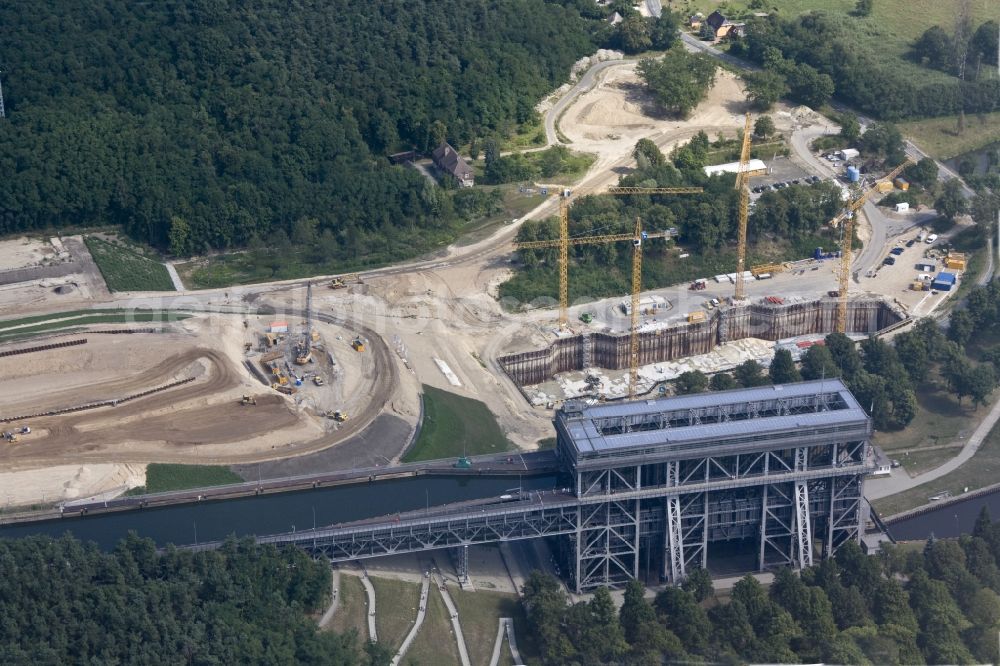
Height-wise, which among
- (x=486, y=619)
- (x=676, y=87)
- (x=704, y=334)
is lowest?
(x=486, y=619)

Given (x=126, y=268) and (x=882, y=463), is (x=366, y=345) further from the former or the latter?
(x=882, y=463)

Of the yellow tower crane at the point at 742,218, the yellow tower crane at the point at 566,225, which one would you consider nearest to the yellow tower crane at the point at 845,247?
the yellow tower crane at the point at 742,218

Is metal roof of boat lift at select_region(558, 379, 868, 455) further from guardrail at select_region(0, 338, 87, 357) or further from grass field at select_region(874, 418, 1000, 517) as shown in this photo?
guardrail at select_region(0, 338, 87, 357)

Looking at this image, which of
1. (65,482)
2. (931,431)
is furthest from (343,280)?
(931,431)

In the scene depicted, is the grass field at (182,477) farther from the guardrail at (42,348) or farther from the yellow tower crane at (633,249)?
the yellow tower crane at (633,249)

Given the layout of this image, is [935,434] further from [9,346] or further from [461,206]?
[9,346]

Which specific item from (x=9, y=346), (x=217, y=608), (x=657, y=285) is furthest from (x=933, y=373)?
(x=9, y=346)

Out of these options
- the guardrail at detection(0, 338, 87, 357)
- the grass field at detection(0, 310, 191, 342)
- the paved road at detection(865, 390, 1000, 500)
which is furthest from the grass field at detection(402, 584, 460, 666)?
the grass field at detection(0, 310, 191, 342)
